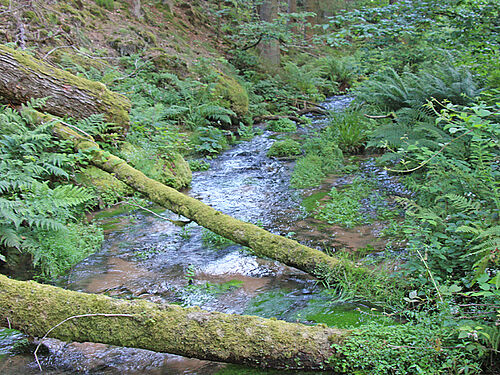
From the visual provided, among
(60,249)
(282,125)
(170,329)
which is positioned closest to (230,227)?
(170,329)

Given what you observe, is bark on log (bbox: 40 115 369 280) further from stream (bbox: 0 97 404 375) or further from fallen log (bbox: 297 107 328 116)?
fallen log (bbox: 297 107 328 116)

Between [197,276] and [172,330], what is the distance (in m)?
1.46

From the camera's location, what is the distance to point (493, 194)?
3.04 meters

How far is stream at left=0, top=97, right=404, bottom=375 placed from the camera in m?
2.74

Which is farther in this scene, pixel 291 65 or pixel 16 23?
pixel 291 65

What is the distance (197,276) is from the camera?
4031 mm

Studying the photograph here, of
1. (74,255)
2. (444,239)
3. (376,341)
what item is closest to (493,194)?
(444,239)

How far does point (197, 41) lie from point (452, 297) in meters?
14.2

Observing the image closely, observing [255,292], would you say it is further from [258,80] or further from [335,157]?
[258,80]

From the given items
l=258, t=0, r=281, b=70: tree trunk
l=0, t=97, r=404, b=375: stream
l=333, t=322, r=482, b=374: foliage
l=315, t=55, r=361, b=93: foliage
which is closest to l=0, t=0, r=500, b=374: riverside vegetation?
l=333, t=322, r=482, b=374: foliage

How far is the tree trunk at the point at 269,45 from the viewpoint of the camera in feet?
48.2

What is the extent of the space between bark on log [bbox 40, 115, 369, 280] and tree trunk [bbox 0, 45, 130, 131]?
578mm

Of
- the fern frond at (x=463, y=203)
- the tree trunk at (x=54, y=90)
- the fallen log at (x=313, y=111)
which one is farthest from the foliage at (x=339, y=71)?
the fern frond at (x=463, y=203)

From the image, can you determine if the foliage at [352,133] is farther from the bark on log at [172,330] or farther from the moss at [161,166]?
the bark on log at [172,330]
